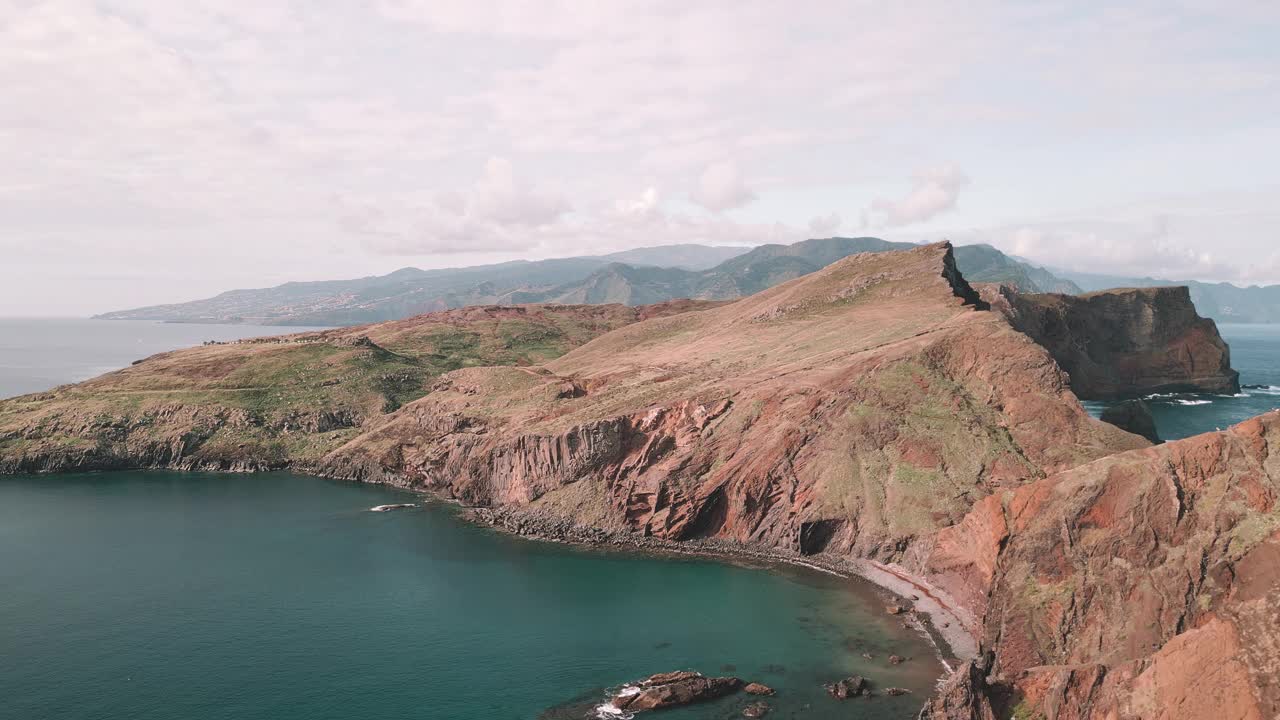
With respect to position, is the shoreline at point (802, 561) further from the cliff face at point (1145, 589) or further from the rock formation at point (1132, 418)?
the rock formation at point (1132, 418)

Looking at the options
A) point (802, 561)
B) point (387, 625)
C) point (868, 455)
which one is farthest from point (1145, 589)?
point (387, 625)

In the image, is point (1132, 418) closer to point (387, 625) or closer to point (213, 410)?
point (387, 625)

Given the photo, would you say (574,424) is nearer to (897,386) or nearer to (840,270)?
(897,386)

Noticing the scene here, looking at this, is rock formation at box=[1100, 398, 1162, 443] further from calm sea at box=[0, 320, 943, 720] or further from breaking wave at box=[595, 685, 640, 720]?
breaking wave at box=[595, 685, 640, 720]

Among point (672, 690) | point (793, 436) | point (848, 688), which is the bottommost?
point (848, 688)

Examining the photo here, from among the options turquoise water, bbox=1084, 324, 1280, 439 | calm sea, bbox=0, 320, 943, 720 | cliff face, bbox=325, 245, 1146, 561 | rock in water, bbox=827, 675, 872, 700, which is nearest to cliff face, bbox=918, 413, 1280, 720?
rock in water, bbox=827, 675, 872, 700

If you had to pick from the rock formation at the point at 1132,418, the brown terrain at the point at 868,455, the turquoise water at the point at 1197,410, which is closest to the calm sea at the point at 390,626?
the brown terrain at the point at 868,455
